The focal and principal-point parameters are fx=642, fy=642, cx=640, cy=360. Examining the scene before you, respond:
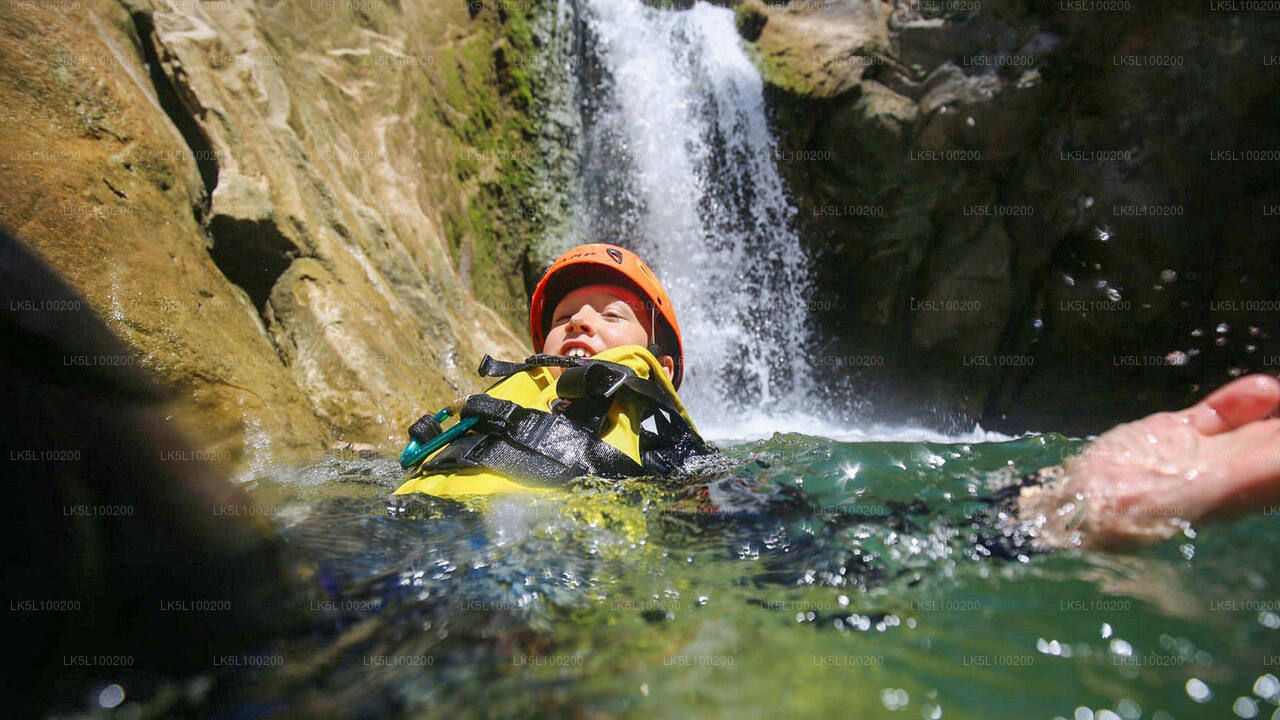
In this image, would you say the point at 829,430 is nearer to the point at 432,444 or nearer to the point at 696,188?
the point at 696,188

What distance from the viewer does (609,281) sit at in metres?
3.14

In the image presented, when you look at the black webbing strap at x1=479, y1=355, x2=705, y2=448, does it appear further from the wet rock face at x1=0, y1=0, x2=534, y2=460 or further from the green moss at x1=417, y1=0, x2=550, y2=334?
the green moss at x1=417, y1=0, x2=550, y2=334

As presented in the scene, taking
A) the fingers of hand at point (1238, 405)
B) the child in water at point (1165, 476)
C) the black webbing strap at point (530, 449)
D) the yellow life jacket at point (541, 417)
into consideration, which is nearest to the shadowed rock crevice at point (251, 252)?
the yellow life jacket at point (541, 417)

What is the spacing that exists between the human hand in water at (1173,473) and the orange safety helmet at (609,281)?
5.94 ft

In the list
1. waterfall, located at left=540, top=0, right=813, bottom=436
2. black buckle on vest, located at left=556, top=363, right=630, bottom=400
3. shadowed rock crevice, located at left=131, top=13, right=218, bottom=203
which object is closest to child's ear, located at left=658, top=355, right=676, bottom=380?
black buckle on vest, located at left=556, top=363, right=630, bottom=400

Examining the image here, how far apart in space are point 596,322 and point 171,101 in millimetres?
2857

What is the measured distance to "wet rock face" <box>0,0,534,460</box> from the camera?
256cm

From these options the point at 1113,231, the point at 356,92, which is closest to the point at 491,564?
the point at 356,92

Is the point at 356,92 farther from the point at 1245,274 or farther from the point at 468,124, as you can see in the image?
the point at 1245,274

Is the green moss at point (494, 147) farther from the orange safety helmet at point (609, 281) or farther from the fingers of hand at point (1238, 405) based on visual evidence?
the fingers of hand at point (1238, 405)

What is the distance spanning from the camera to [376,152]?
5453 mm

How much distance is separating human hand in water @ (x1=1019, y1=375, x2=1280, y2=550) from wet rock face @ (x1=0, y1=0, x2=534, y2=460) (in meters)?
2.96

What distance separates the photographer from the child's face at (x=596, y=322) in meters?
2.84

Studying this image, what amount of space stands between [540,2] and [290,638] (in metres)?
8.76
